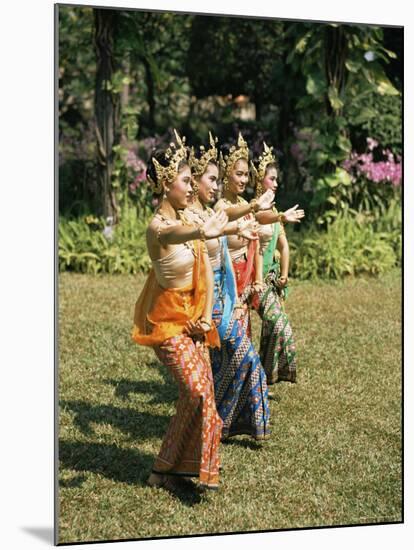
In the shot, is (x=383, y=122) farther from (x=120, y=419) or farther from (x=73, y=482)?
(x=73, y=482)

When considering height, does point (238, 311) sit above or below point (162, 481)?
above

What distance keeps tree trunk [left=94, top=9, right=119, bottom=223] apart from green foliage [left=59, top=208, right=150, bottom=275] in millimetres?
211

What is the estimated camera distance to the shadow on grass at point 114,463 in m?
4.96

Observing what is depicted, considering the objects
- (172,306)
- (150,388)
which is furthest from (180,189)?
(150,388)

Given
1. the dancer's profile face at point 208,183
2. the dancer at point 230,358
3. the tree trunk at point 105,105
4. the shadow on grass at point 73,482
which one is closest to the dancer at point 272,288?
the dancer at point 230,358

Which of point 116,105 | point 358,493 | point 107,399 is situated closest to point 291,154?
point 116,105

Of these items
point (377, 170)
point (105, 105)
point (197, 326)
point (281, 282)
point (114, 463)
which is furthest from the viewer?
point (377, 170)

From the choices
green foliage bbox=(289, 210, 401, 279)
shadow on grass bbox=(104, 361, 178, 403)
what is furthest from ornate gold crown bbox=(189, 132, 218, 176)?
green foliage bbox=(289, 210, 401, 279)

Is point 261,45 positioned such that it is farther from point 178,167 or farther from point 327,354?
point 178,167

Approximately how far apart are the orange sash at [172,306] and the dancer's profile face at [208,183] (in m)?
0.40

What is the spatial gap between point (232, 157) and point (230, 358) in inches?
39.7

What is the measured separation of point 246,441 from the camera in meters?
5.63

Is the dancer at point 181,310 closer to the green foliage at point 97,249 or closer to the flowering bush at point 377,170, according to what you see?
the green foliage at point 97,249

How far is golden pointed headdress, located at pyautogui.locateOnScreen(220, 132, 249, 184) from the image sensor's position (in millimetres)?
5262
